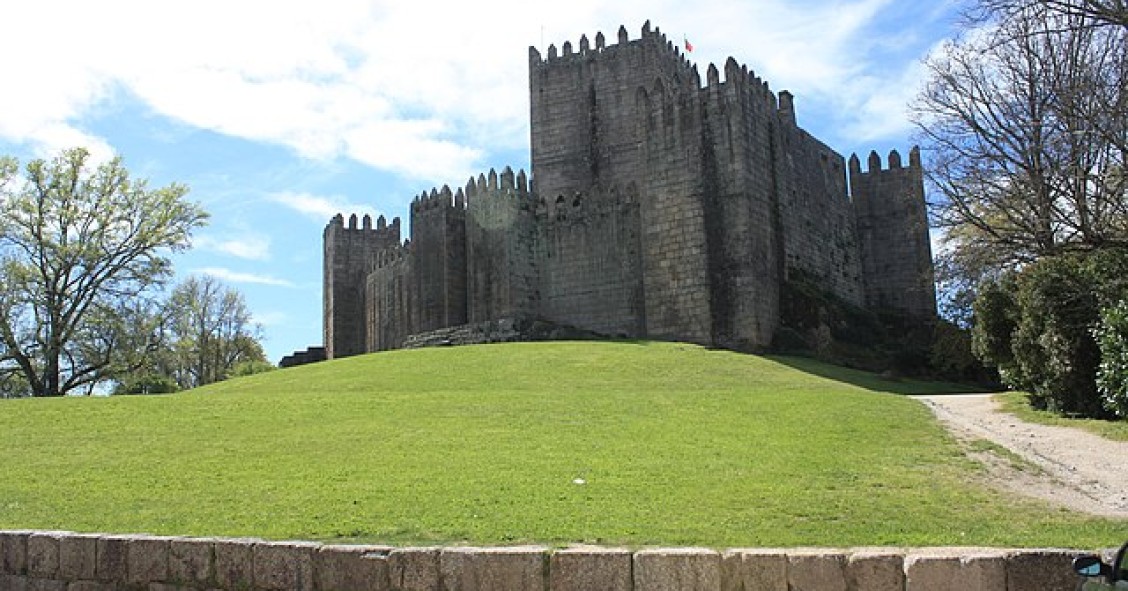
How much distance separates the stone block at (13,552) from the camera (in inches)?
369

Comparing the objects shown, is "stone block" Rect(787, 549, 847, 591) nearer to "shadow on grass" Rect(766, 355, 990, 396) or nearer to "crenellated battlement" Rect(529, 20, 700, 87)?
"shadow on grass" Rect(766, 355, 990, 396)

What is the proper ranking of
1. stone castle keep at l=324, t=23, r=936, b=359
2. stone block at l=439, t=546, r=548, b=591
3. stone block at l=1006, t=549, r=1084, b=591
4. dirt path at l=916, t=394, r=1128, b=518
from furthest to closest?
stone castle keep at l=324, t=23, r=936, b=359 < dirt path at l=916, t=394, r=1128, b=518 < stone block at l=439, t=546, r=548, b=591 < stone block at l=1006, t=549, r=1084, b=591

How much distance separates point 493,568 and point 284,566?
1.89 m

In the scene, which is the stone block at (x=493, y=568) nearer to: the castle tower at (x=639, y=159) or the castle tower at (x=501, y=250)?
the castle tower at (x=639, y=159)

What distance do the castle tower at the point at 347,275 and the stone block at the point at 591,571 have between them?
45.1m

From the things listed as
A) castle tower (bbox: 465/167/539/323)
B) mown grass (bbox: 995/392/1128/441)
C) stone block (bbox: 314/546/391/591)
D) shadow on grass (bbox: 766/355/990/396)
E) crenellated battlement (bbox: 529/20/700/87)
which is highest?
crenellated battlement (bbox: 529/20/700/87)

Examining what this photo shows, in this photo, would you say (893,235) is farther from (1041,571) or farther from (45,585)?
(45,585)

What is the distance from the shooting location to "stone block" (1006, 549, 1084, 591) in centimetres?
630

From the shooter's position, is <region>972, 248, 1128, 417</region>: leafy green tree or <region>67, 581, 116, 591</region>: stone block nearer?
<region>67, 581, 116, 591</region>: stone block

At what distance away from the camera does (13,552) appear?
31.0 feet

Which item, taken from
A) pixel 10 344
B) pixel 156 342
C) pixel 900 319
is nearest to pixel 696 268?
pixel 900 319

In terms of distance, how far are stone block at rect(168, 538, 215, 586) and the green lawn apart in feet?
1.61

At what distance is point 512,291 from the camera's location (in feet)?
120

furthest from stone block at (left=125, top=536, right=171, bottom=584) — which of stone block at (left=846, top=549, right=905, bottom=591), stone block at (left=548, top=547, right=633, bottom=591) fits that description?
stone block at (left=846, top=549, right=905, bottom=591)
